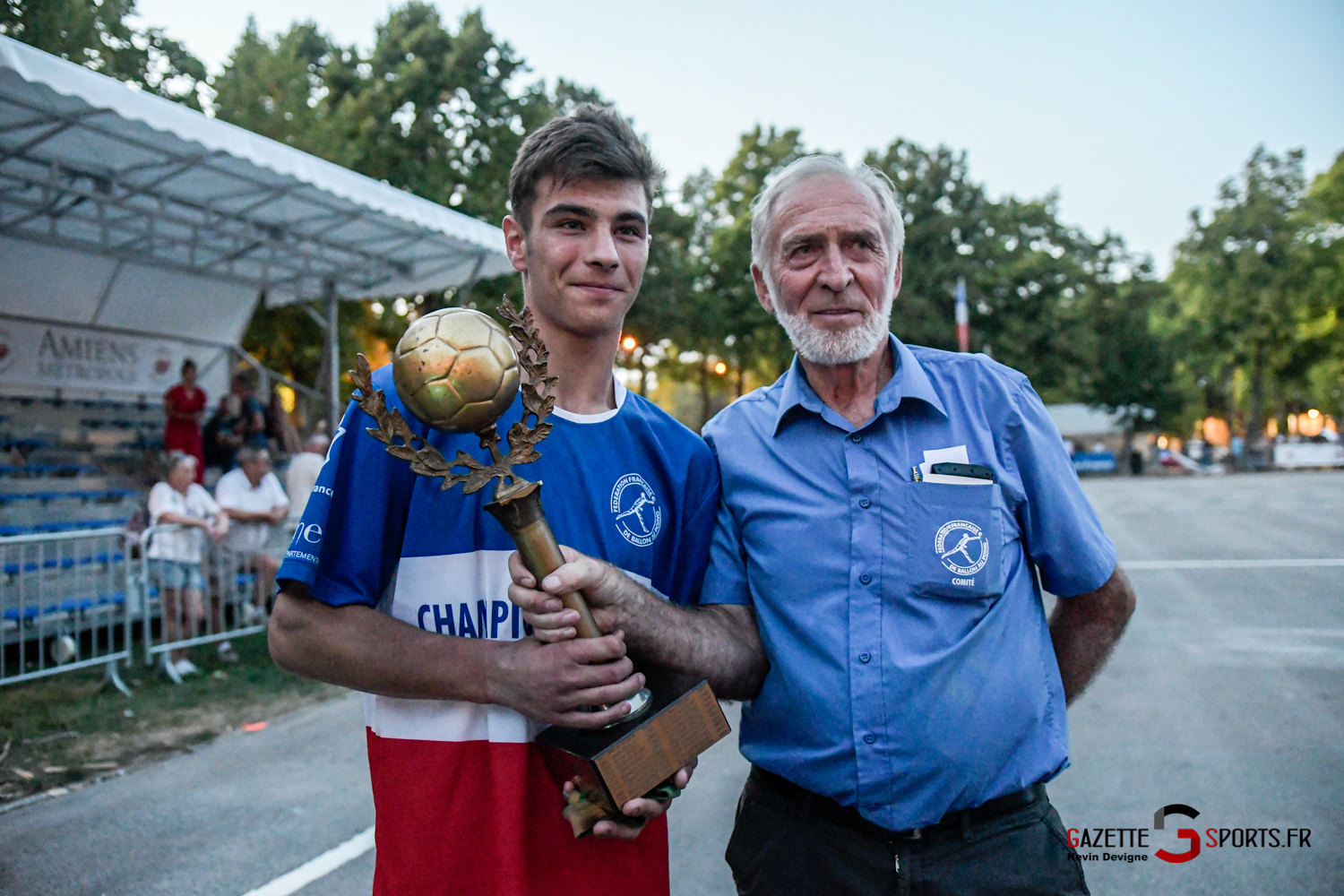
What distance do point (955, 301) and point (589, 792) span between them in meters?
36.4

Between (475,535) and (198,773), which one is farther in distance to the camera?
(198,773)

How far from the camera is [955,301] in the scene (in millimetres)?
35156

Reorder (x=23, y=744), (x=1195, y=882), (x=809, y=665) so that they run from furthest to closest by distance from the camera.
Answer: (x=23, y=744)
(x=1195, y=882)
(x=809, y=665)

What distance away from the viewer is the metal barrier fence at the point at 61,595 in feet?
19.7

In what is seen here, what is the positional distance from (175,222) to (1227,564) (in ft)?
41.5

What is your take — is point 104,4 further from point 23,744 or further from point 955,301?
point 955,301

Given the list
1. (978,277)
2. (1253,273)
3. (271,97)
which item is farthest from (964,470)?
(1253,273)

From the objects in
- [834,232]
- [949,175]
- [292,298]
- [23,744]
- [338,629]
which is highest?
[949,175]

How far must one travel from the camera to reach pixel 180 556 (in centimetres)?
699

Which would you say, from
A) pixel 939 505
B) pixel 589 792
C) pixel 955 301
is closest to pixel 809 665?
pixel 939 505

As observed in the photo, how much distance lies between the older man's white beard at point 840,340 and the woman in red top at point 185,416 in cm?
1022

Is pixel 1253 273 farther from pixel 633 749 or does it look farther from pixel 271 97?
pixel 633 749

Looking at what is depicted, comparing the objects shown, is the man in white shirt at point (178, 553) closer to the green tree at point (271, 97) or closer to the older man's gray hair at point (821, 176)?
the older man's gray hair at point (821, 176)
